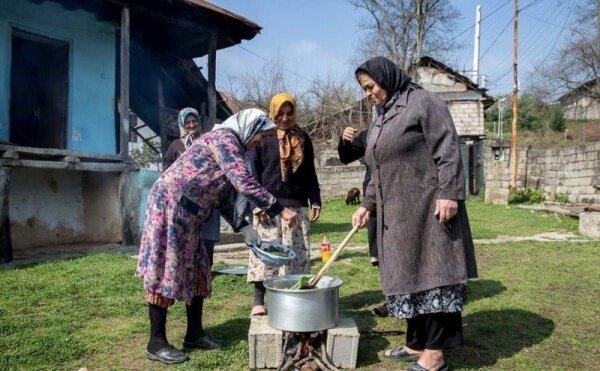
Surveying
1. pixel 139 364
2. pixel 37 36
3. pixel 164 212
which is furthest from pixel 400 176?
pixel 37 36

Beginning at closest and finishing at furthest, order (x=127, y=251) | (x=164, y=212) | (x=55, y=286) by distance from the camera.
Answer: (x=164, y=212) < (x=55, y=286) < (x=127, y=251)

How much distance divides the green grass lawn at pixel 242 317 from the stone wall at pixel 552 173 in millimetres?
8302

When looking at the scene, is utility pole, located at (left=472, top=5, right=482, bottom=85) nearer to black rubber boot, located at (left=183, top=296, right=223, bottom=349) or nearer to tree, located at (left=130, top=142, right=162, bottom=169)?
tree, located at (left=130, top=142, right=162, bottom=169)

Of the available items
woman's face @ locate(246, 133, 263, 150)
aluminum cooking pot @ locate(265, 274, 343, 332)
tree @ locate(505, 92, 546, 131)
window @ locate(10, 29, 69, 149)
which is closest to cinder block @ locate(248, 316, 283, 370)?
aluminum cooking pot @ locate(265, 274, 343, 332)

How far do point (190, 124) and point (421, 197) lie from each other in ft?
9.90

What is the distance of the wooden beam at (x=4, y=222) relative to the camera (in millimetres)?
6656

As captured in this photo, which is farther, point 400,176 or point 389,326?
point 389,326

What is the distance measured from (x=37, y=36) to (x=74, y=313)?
18.8 feet

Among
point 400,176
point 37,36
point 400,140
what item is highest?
point 37,36

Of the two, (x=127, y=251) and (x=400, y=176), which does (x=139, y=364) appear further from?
(x=127, y=251)

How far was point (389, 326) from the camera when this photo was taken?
3922mm

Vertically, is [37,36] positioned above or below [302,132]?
above

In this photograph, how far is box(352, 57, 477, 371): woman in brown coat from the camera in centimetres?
279

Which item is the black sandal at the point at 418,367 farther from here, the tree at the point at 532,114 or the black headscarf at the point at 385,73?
the tree at the point at 532,114
